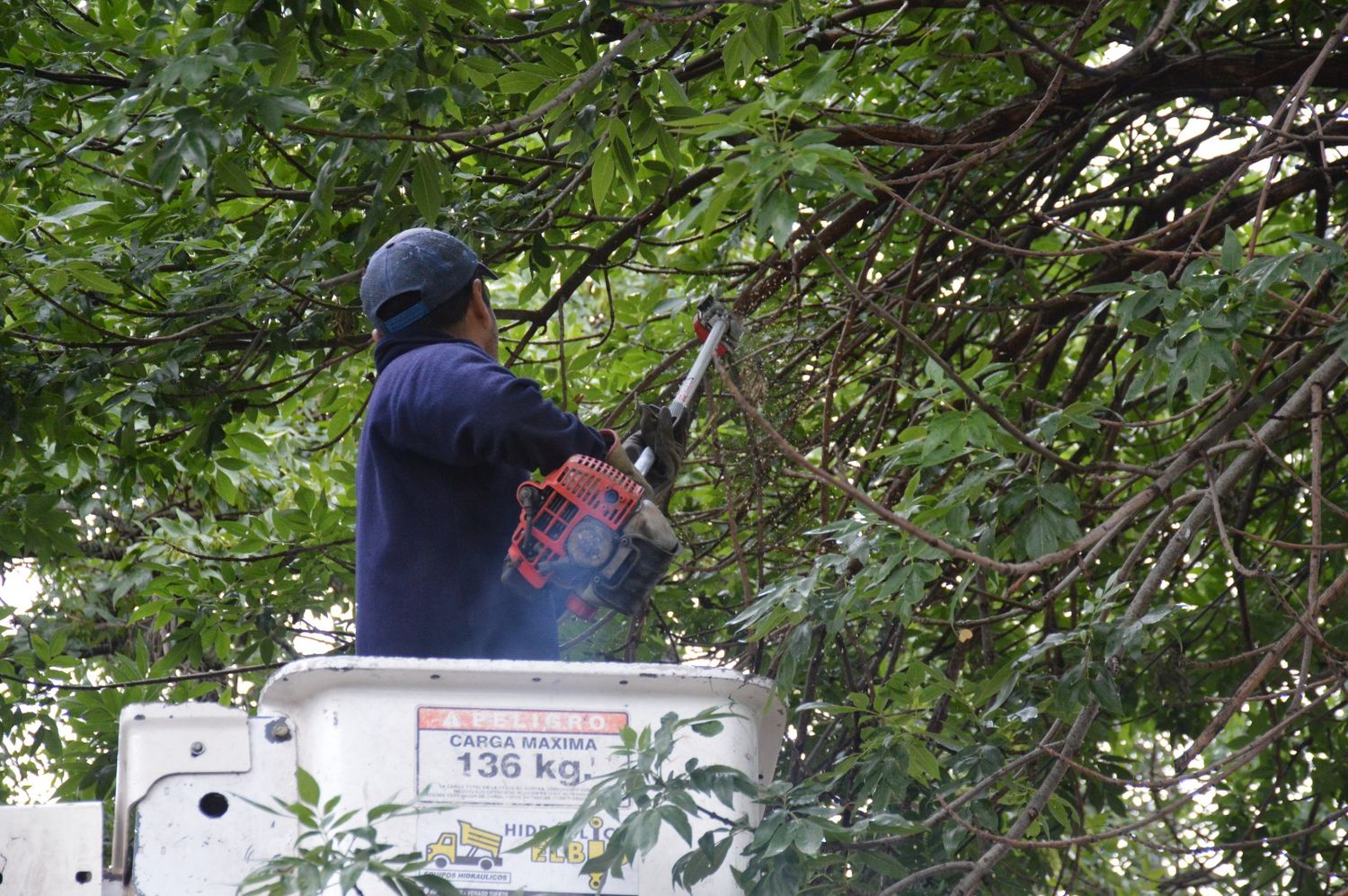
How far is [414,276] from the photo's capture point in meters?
3.04

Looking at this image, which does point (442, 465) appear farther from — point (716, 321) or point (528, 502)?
point (716, 321)

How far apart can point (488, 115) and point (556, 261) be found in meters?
0.49

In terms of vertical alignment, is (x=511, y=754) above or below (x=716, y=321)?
below

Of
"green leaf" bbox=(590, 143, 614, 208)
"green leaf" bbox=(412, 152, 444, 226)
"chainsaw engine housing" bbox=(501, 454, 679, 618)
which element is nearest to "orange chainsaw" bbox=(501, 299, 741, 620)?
"chainsaw engine housing" bbox=(501, 454, 679, 618)

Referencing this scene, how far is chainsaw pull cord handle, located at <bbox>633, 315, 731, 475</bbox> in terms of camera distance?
3.30 m

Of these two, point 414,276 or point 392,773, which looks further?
point 414,276

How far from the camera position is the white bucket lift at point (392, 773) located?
2.22m

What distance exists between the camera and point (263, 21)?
11.1 ft

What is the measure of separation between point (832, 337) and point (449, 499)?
1684 millimetres

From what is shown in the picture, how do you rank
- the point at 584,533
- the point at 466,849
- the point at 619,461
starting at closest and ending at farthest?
the point at 466,849 → the point at 584,533 → the point at 619,461

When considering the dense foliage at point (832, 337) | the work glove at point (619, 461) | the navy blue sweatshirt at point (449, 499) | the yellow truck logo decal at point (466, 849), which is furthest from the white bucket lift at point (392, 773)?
the work glove at point (619, 461)

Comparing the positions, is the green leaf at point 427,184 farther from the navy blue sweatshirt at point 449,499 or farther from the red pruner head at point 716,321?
the navy blue sweatshirt at point 449,499

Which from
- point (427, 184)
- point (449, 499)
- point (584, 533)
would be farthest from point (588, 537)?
point (427, 184)

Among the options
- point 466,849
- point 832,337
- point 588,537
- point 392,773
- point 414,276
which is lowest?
point 466,849
